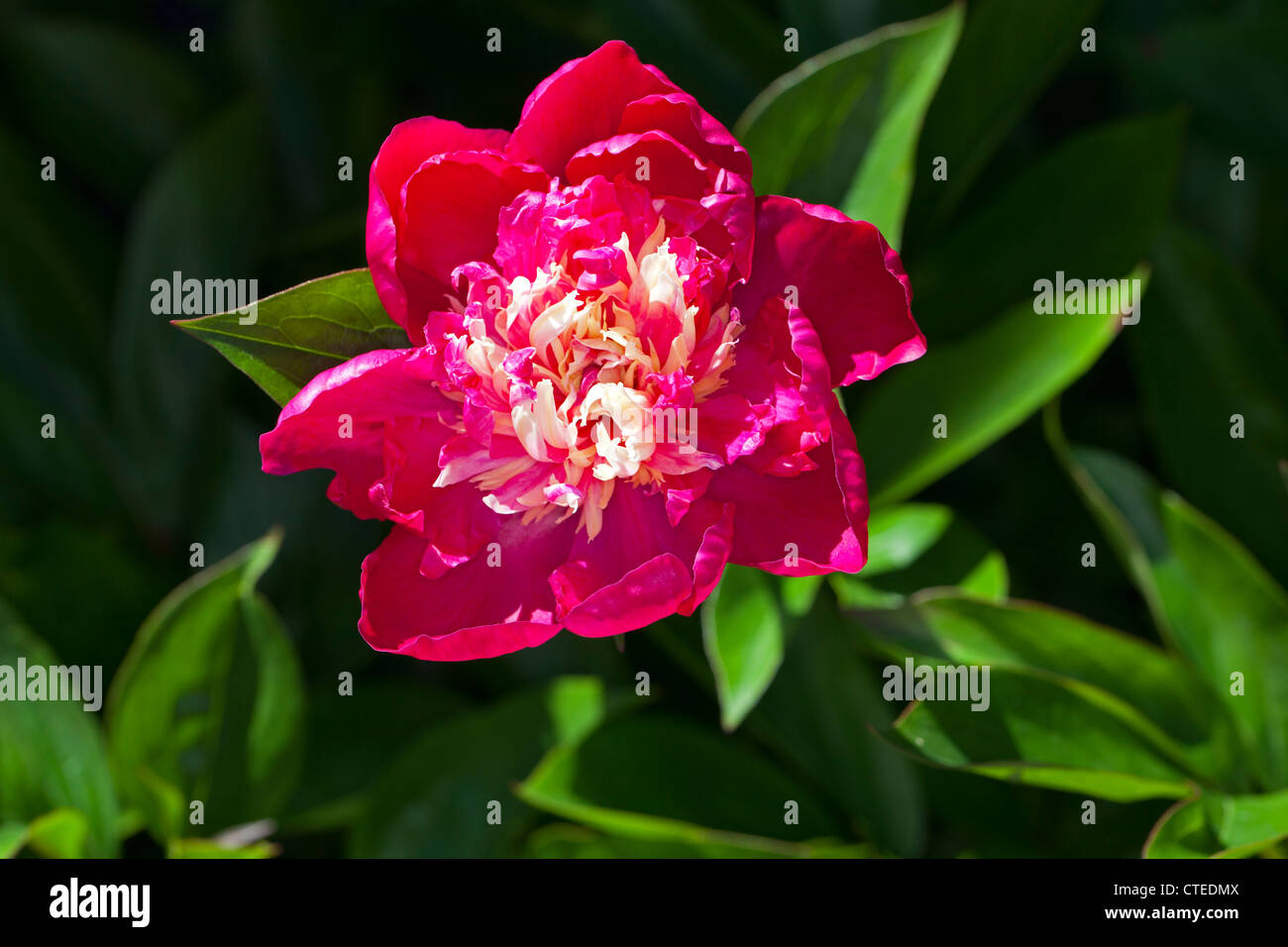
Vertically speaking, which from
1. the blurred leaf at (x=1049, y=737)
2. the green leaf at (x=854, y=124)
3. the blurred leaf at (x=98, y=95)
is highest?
the blurred leaf at (x=98, y=95)

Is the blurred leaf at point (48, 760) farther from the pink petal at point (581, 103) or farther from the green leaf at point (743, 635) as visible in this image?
the pink petal at point (581, 103)

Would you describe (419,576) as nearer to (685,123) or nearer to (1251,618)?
(685,123)

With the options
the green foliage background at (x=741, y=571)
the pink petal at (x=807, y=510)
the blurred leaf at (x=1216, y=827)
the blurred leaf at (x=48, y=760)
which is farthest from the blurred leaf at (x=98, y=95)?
the blurred leaf at (x=1216, y=827)

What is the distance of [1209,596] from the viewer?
108 cm

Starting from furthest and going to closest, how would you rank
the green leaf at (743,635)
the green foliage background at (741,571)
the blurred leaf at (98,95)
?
the blurred leaf at (98,95) → the green foliage background at (741,571) → the green leaf at (743,635)

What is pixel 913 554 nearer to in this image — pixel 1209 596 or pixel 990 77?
pixel 1209 596

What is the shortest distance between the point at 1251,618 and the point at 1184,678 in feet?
0.30

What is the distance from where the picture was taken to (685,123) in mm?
736

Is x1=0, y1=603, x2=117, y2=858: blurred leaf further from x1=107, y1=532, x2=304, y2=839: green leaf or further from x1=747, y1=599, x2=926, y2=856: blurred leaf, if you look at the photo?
x1=747, y1=599, x2=926, y2=856: blurred leaf

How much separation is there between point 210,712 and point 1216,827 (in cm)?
100

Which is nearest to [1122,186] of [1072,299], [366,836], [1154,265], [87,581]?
[1154,265]

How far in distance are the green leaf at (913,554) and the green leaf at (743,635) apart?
0.14 meters

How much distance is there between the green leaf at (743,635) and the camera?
0.91m

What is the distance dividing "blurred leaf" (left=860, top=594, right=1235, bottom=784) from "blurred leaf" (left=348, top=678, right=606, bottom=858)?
0.38 meters
